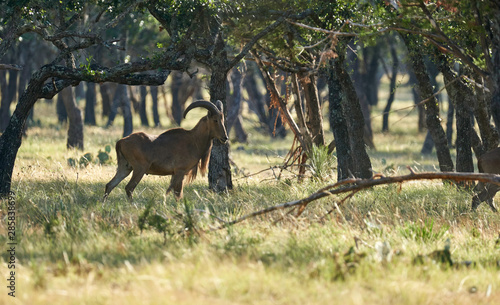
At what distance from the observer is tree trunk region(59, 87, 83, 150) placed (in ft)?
68.5

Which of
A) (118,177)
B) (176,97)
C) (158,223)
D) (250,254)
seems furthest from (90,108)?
(250,254)

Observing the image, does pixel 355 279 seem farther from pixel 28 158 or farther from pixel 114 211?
pixel 28 158

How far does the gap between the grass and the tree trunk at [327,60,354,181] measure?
2043 millimetres

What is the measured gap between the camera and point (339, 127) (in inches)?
508

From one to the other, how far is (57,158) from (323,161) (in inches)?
319

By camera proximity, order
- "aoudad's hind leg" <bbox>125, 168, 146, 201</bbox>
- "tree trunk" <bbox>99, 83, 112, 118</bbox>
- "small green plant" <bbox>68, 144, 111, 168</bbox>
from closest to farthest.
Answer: "aoudad's hind leg" <bbox>125, 168, 146, 201</bbox>
"small green plant" <bbox>68, 144, 111, 168</bbox>
"tree trunk" <bbox>99, 83, 112, 118</bbox>

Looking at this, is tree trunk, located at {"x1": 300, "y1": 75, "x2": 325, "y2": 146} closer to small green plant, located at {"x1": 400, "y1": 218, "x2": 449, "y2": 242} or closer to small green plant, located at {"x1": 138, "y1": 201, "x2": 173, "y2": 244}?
small green plant, located at {"x1": 400, "y1": 218, "x2": 449, "y2": 242}

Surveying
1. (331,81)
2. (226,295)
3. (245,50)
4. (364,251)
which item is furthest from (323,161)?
(226,295)

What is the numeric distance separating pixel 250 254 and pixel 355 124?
695 cm

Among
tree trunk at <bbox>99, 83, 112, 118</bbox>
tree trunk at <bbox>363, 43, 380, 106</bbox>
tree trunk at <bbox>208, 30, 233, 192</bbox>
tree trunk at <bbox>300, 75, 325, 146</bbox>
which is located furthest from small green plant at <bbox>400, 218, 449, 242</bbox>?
tree trunk at <bbox>99, 83, 112, 118</bbox>

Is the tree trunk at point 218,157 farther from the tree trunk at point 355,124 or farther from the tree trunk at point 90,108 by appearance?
the tree trunk at point 90,108

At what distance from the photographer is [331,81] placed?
1264 cm

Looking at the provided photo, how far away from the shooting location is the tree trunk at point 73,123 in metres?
20.9

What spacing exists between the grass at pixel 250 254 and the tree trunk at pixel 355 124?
2248 millimetres
